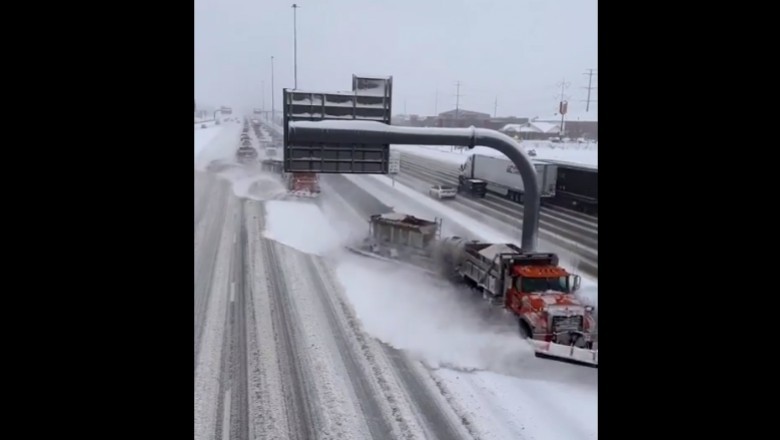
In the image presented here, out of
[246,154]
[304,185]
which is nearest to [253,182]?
[246,154]

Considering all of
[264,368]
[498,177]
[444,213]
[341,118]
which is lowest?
[264,368]

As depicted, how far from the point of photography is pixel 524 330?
298 inches

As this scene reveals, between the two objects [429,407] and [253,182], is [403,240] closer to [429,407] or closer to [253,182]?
[429,407]

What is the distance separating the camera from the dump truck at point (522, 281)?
7.09 meters

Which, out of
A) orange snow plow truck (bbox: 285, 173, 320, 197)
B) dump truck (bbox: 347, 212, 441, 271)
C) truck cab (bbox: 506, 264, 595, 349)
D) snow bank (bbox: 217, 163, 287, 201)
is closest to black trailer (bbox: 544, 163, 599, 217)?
dump truck (bbox: 347, 212, 441, 271)

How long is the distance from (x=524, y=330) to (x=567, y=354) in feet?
2.49

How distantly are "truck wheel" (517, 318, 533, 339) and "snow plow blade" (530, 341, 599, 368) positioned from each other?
32cm

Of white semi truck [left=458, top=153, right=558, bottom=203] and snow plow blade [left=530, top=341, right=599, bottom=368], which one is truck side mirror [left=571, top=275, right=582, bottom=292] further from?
white semi truck [left=458, top=153, right=558, bottom=203]

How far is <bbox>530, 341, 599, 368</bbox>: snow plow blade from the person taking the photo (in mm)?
6867
